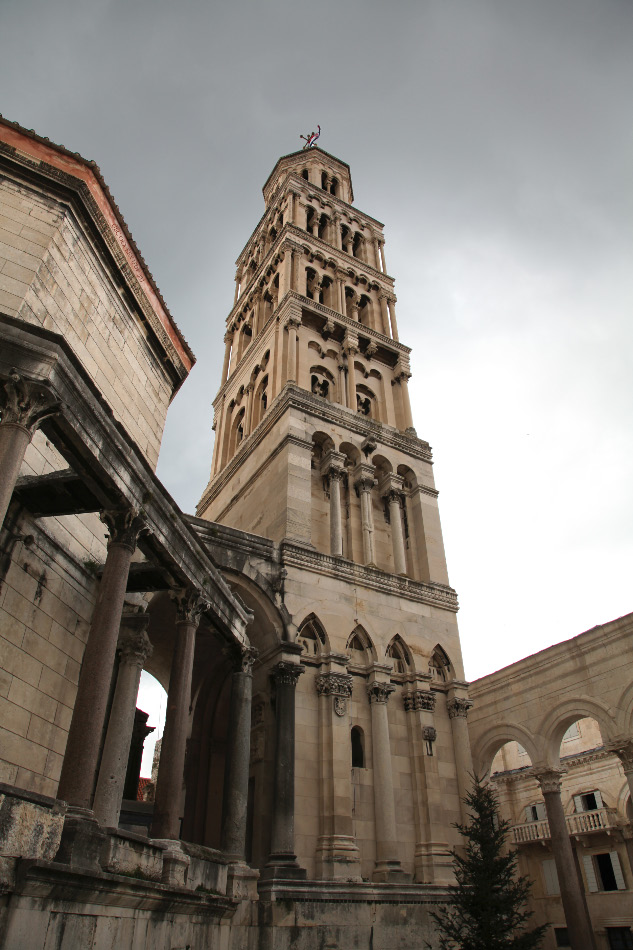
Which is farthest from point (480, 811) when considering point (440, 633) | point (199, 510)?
point (199, 510)

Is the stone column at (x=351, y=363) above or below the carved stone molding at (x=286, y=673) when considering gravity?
above

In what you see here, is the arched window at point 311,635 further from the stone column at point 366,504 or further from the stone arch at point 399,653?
the stone column at point 366,504

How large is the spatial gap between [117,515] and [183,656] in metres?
3.54

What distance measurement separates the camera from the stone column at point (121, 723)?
9836 mm

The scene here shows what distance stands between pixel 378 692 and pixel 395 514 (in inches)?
289

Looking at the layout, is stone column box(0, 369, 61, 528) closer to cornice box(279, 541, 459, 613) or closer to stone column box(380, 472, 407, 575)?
cornice box(279, 541, 459, 613)

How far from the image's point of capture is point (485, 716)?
78.7 feet

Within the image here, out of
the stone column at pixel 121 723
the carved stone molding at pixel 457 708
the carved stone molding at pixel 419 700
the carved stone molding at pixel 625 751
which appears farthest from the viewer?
the carved stone molding at pixel 457 708

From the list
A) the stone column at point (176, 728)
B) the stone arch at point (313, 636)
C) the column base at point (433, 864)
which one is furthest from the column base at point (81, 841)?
the column base at point (433, 864)

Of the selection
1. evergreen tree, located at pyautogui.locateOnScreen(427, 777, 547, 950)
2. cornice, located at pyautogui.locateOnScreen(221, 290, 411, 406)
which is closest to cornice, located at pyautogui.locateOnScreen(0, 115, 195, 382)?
cornice, located at pyautogui.locateOnScreen(221, 290, 411, 406)

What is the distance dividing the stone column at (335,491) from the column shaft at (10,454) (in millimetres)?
13704

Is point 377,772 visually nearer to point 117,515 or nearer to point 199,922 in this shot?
point 199,922

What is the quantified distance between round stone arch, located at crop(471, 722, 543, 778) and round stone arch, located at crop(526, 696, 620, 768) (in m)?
0.35

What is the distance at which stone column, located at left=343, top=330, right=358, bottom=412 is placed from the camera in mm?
27109
